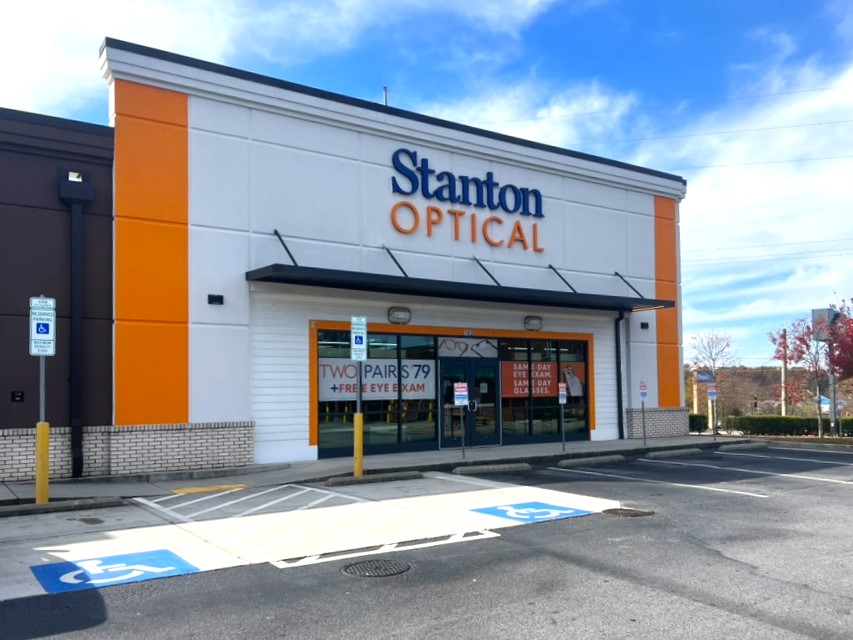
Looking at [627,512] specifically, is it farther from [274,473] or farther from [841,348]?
[841,348]

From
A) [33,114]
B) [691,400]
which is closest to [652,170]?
[33,114]

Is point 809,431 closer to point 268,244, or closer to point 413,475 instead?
point 413,475

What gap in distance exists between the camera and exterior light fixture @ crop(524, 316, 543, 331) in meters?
20.8

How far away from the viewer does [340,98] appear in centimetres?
Result: 1764

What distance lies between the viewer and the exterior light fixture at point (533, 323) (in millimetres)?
20781

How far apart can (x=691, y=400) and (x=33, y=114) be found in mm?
51801

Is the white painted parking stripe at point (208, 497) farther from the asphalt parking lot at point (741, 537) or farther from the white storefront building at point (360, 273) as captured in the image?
the asphalt parking lot at point (741, 537)

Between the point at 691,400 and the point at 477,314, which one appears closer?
the point at 477,314

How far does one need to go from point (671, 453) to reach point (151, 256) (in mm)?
13414

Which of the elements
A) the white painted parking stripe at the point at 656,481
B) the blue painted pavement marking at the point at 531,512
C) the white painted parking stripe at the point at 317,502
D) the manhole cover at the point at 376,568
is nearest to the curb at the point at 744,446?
the white painted parking stripe at the point at 656,481

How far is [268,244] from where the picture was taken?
54.0 feet

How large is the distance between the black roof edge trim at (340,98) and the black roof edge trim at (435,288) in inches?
167

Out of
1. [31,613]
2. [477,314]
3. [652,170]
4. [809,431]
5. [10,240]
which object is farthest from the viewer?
[809,431]

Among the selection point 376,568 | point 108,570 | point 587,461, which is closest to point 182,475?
point 108,570
